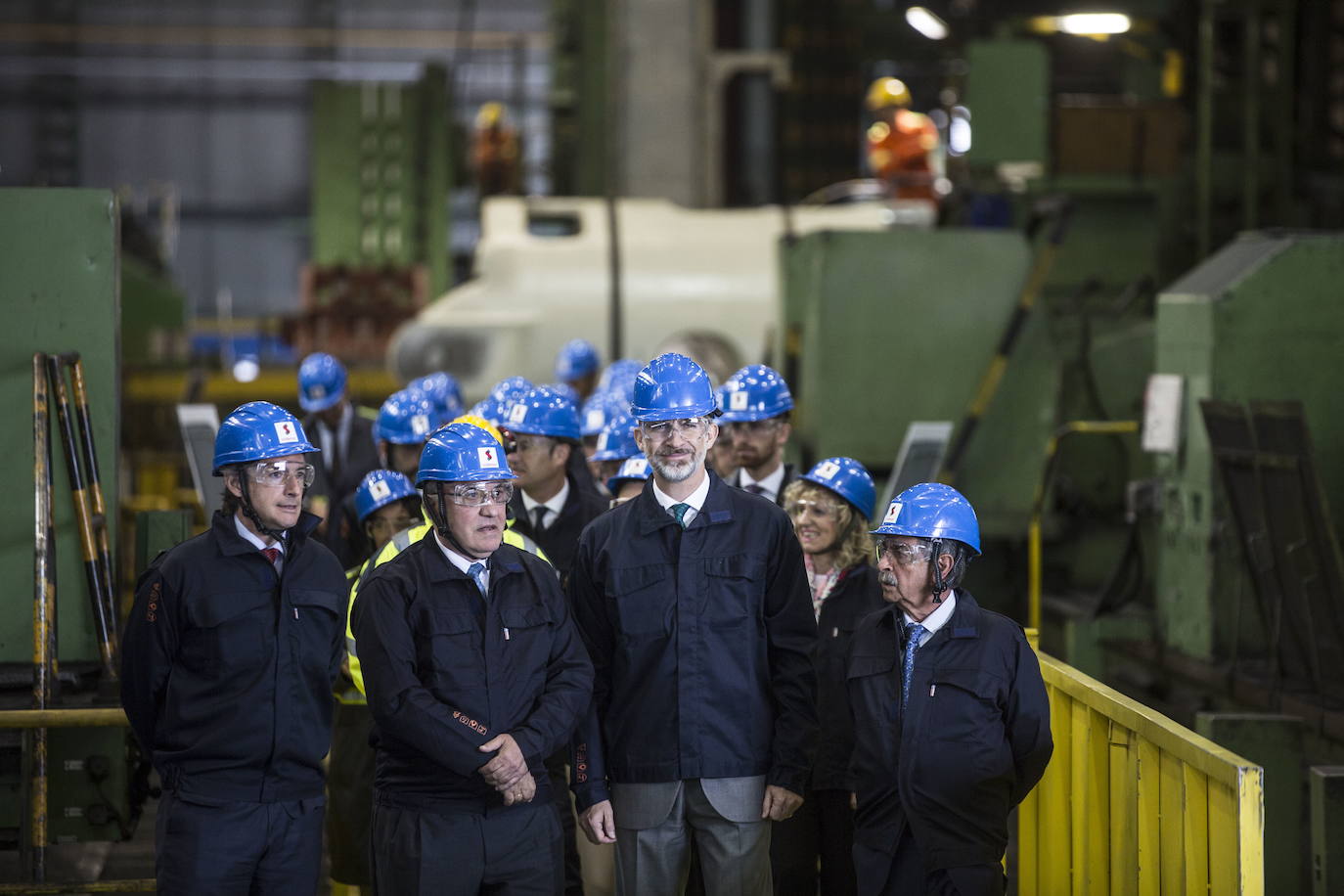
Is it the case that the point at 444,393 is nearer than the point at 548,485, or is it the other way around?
the point at 548,485

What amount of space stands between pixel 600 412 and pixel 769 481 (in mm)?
1307

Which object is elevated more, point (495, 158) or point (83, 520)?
point (495, 158)

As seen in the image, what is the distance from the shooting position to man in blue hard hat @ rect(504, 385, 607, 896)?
515 centimetres

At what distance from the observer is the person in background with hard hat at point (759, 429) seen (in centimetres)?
538

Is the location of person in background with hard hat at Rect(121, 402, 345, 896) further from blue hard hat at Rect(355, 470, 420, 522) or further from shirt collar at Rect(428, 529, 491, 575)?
blue hard hat at Rect(355, 470, 420, 522)

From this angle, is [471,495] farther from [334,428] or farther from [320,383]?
[334,428]

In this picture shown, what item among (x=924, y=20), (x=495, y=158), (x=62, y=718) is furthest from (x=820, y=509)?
(x=495, y=158)

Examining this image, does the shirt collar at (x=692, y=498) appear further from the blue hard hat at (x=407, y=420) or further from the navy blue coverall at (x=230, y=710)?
the blue hard hat at (x=407, y=420)

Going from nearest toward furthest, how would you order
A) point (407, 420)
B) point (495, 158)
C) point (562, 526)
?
point (562, 526) < point (407, 420) < point (495, 158)

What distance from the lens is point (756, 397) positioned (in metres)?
5.54

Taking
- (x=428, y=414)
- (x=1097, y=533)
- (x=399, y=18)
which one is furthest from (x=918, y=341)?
(x=399, y=18)

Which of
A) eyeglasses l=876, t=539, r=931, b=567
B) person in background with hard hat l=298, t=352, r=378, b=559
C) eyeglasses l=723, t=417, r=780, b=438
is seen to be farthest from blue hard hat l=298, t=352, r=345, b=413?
eyeglasses l=876, t=539, r=931, b=567

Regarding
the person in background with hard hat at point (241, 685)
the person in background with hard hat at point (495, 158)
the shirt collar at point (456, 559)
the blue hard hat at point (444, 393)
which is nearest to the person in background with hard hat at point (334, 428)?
the blue hard hat at point (444, 393)

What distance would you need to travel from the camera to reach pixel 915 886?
3842mm
